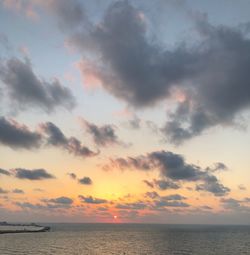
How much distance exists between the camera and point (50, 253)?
110312 millimetres

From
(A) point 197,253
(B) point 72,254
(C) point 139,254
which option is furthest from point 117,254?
(A) point 197,253

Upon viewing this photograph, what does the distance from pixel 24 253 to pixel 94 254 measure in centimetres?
2153

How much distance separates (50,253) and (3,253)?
1402 cm

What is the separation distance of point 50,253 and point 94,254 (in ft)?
45.1

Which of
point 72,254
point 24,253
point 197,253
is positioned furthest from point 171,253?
point 24,253

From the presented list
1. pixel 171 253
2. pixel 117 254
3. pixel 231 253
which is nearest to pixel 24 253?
pixel 117 254

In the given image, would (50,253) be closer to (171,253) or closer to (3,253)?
(3,253)

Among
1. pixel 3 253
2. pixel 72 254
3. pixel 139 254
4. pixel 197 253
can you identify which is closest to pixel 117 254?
pixel 139 254

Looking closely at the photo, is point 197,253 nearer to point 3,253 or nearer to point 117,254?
point 117,254

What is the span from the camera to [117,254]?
4476 inches

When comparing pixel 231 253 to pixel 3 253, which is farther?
pixel 231 253

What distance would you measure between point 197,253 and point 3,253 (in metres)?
60.5

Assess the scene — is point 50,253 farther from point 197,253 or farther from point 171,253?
point 197,253

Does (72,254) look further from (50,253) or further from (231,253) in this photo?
(231,253)
